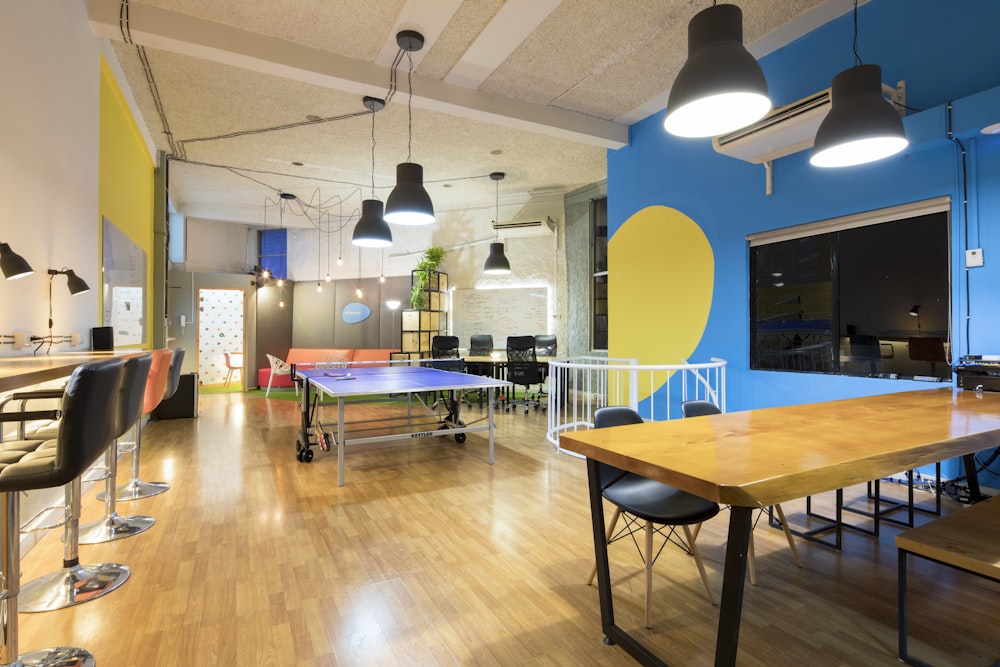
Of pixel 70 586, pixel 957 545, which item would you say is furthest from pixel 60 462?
pixel 957 545

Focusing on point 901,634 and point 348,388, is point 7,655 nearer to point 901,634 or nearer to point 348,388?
point 348,388

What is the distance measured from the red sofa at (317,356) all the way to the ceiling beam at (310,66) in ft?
19.6

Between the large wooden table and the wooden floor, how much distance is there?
0.49 meters

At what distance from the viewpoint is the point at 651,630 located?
6.87 ft

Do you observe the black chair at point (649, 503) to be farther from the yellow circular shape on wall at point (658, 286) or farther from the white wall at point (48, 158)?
the yellow circular shape on wall at point (658, 286)

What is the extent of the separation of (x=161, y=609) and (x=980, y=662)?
339 centimetres

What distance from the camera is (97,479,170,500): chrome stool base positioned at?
3.79m

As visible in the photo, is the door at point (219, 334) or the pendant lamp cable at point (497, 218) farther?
the door at point (219, 334)

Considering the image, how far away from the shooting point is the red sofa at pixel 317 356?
10.7 metres

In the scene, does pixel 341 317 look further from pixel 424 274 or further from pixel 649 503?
pixel 649 503

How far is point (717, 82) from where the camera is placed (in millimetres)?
1915

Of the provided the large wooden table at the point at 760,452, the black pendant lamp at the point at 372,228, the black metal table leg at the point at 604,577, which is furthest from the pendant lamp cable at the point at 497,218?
the black metal table leg at the point at 604,577

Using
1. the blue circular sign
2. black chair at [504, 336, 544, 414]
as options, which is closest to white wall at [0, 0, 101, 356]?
black chair at [504, 336, 544, 414]

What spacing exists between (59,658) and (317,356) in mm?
9488
